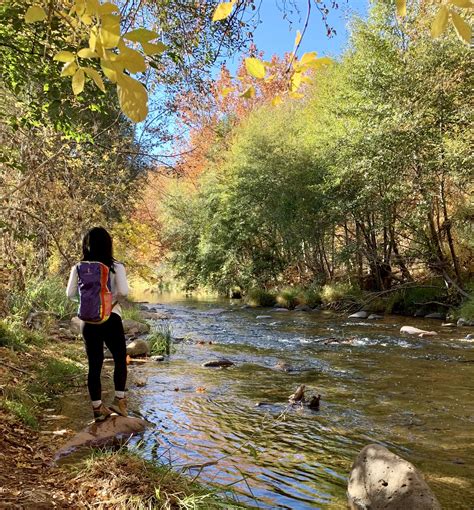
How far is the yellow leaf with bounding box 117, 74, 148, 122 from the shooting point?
93 cm

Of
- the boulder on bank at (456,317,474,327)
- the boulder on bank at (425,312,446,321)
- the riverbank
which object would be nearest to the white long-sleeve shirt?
A: the riverbank

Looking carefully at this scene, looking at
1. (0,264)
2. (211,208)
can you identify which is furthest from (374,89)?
(211,208)

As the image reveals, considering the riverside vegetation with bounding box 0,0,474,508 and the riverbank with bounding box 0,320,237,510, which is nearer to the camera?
the riverbank with bounding box 0,320,237,510

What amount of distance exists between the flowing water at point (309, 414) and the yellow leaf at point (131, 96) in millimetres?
2458

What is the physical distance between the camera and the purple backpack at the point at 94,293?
384 centimetres

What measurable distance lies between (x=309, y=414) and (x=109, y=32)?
4882 mm

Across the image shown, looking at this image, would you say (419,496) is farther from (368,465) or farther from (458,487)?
(458,487)

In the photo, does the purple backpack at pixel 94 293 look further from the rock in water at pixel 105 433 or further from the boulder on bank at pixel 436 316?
the boulder on bank at pixel 436 316

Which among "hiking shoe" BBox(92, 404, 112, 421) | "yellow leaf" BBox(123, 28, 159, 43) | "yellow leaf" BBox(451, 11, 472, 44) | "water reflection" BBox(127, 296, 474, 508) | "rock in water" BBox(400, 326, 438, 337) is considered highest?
"yellow leaf" BBox(451, 11, 472, 44)

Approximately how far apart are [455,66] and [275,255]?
14.0 meters

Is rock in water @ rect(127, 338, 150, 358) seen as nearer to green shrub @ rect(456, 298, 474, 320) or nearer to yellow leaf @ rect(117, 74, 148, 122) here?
yellow leaf @ rect(117, 74, 148, 122)

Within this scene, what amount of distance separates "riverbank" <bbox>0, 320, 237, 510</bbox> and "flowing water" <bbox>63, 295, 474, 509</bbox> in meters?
0.29

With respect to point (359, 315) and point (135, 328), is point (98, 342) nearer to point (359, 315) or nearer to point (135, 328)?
point (135, 328)

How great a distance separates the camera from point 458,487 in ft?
11.2
